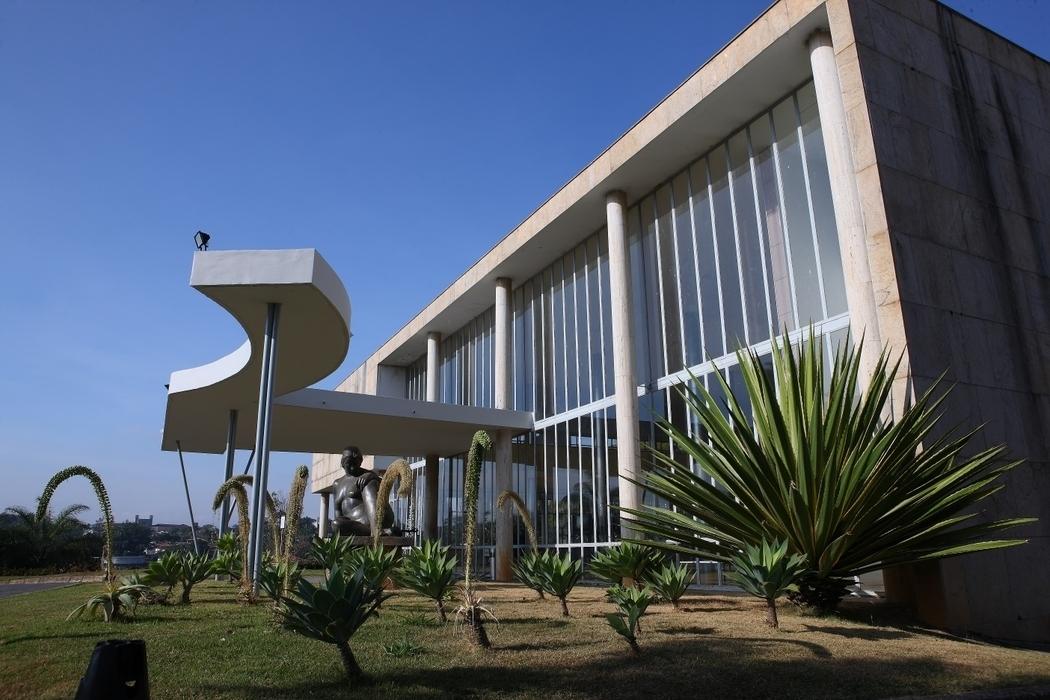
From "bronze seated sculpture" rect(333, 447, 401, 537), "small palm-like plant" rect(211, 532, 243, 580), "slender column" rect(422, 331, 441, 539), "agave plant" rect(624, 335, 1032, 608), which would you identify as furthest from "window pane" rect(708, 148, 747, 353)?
"slender column" rect(422, 331, 441, 539)

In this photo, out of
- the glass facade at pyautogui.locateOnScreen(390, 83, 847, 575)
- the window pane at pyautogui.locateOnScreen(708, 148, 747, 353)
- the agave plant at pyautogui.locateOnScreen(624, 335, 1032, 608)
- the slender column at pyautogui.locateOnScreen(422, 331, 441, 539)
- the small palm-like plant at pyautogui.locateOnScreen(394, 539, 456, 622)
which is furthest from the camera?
the slender column at pyautogui.locateOnScreen(422, 331, 441, 539)

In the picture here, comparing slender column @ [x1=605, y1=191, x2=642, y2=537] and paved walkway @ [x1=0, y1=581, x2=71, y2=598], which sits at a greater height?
slender column @ [x1=605, y1=191, x2=642, y2=537]

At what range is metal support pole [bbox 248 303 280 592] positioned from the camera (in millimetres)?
10617

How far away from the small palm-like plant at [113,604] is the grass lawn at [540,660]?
0.20m

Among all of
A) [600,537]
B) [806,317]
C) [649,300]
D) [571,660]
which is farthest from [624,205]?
[571,660]

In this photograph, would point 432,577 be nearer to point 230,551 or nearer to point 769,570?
point 769,570

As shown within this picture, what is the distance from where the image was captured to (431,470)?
86.9 feet

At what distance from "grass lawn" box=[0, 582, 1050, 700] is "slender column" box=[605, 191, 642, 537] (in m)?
6.63

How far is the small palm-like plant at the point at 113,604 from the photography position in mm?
8422

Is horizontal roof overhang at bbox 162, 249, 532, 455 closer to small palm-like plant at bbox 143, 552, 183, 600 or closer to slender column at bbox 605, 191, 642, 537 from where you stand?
small palm-like plant at bbox 143, 552, 183, 600

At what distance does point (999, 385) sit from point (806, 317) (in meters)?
3.02

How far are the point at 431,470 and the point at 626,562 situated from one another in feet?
56.6

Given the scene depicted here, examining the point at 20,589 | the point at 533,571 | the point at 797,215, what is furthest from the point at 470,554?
the point at 20,589

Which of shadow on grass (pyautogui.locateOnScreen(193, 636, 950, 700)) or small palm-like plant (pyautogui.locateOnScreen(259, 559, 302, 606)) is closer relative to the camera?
shadow on grass (pyautogui.locateOnScreen(193, 636, 950, 700))
